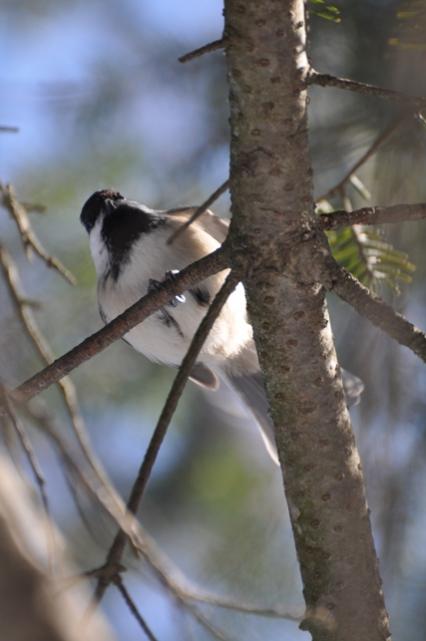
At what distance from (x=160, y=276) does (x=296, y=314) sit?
673mm

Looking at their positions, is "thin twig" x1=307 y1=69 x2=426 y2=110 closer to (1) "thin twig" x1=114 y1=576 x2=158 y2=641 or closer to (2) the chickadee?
(1) "thin twig" x1=114 y1=576 x2=158 y2=641

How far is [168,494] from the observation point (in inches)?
88.1

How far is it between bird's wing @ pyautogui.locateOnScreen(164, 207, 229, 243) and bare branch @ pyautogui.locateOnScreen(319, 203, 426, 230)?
0.78 meters

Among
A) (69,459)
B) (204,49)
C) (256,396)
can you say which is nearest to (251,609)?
(69,459)

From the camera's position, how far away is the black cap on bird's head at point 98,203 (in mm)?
1749

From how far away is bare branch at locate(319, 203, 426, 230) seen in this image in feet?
3.05

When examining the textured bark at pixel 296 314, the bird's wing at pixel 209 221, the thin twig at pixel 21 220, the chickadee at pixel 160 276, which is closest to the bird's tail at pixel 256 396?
the chickadee at pixel 160 276

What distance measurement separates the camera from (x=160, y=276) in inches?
64.0

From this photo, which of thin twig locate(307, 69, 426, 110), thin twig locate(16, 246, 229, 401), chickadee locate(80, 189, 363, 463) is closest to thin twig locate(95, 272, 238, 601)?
thin twig locate(16, 246, 229, 401)

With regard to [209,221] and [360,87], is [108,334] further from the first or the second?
[209,221]

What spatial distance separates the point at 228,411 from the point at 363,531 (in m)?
0.96

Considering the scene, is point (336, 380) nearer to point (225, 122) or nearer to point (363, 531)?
point (363, 531)

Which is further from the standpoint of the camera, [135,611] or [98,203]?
[98,203]

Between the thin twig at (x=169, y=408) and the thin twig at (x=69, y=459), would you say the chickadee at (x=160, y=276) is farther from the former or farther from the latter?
the thin twig at (x=69, y=459)
